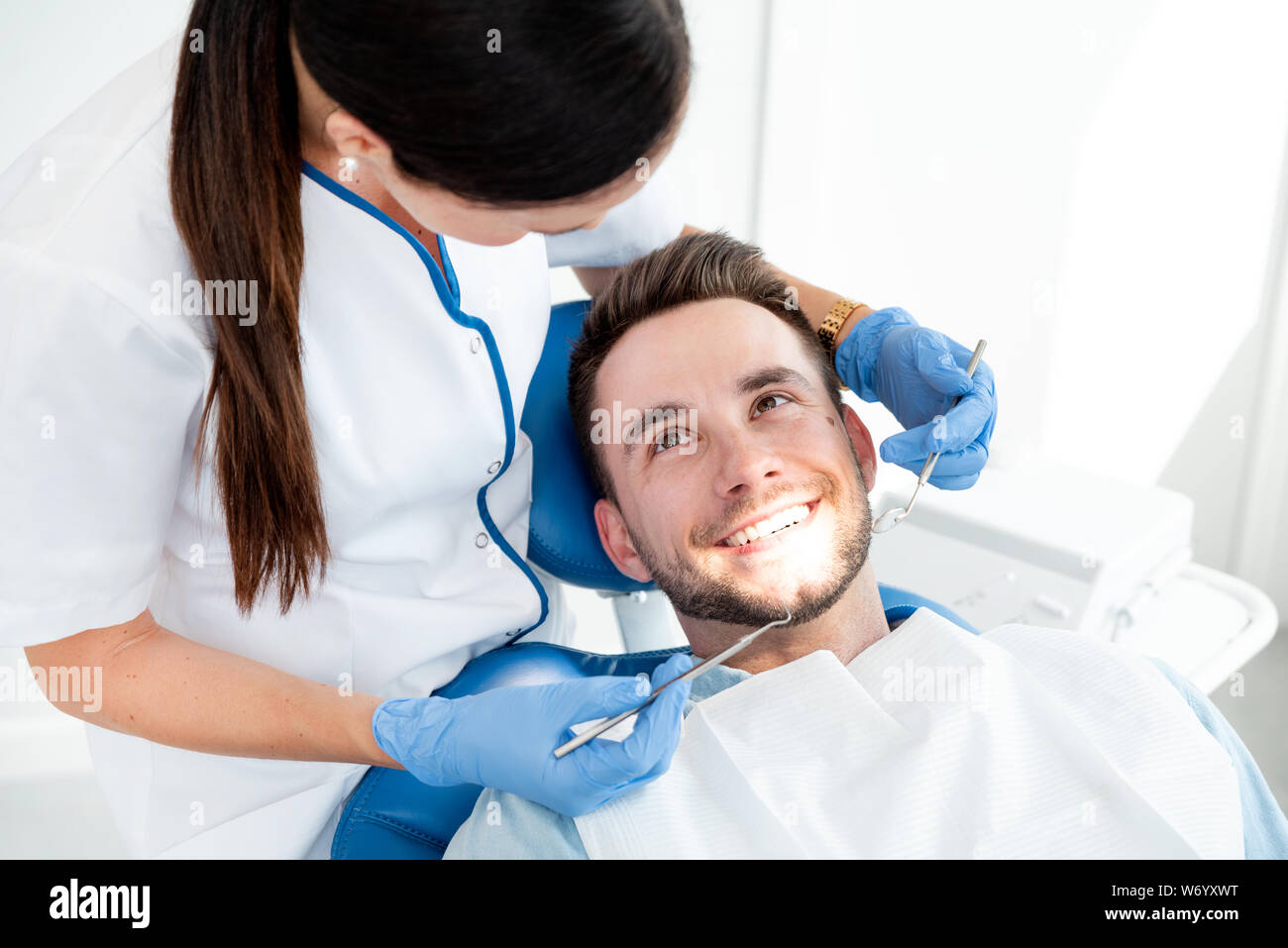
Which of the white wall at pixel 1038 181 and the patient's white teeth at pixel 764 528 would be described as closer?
the patient's white teeth at pixel 764 528

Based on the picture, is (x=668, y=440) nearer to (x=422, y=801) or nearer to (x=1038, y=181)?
(x=422, y=801)

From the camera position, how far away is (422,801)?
4.27ft

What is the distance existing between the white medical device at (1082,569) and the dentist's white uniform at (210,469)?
89cm

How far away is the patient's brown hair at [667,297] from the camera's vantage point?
5.06 feet

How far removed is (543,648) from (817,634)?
0.38 m

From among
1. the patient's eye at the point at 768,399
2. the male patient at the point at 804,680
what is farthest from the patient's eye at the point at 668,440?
the patient's eye at the point at 768,399

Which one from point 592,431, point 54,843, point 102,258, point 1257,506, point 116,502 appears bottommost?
point 54,843

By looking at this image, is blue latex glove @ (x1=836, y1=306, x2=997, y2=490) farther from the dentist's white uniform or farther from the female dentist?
the dentist's white uniform

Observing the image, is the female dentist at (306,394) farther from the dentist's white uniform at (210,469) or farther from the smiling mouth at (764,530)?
the smiling mouth at (764,530)

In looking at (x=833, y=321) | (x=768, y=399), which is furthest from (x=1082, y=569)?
(x=768, y=399)

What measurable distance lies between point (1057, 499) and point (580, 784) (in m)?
1.41

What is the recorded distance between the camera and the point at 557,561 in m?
1.51
